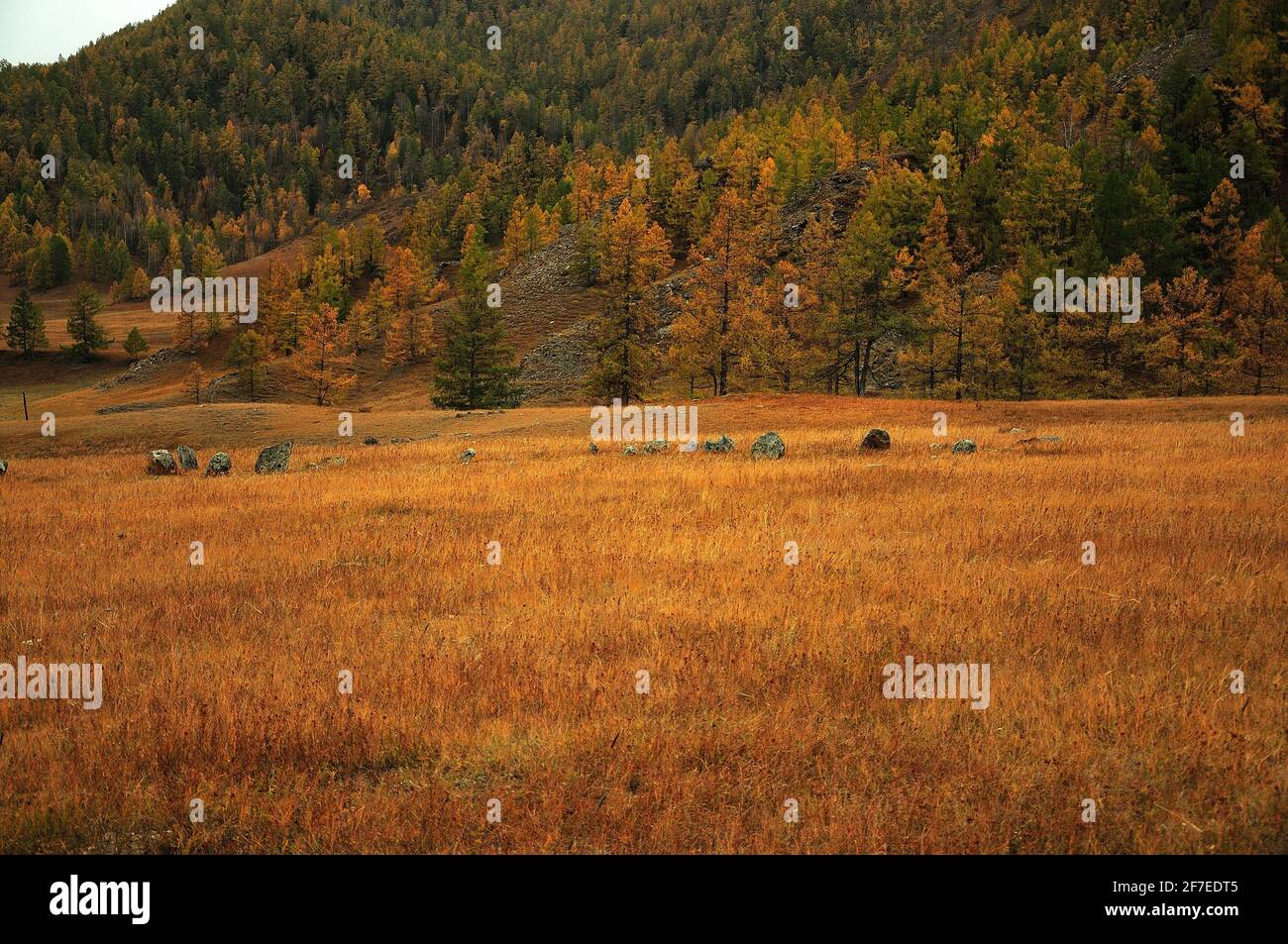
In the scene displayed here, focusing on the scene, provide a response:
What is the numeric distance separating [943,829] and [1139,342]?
60306mm

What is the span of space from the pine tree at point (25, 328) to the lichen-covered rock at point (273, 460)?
9882 cm

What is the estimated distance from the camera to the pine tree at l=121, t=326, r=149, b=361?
100938 mm

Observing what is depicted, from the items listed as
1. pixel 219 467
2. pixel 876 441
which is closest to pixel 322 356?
pixel 219 467

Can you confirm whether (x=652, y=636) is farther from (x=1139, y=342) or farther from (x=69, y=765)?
(x=1139, y=342)

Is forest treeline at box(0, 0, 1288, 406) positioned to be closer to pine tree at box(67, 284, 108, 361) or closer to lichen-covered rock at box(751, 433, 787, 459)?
pine tree at box(67, 284, 108, 361)

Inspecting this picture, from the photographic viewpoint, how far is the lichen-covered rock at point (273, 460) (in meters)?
24.8

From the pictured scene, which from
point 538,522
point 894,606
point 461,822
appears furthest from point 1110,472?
point 461,822

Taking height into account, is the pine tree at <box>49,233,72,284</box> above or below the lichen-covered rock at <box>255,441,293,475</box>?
above

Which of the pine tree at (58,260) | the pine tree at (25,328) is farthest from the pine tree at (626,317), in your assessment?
the pine tree at (58,260)

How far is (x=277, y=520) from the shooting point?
1457 centimetres

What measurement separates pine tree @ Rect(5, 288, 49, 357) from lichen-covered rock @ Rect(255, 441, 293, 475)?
9882cm

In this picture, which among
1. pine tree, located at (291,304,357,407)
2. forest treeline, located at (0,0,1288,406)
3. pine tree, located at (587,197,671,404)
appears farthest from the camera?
pine tree, located at (291,304,357,407)

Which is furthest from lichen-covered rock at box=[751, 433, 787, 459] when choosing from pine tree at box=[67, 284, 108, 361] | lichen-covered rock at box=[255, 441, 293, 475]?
pine tree at box=[67, 284, 108, 361]
